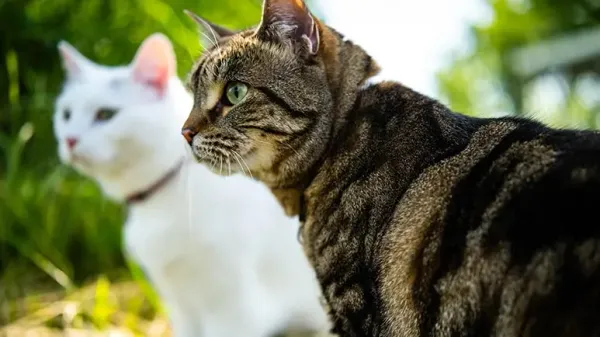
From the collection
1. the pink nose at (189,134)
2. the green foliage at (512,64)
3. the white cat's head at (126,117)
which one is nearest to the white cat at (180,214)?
the white cat's head at (126,117)

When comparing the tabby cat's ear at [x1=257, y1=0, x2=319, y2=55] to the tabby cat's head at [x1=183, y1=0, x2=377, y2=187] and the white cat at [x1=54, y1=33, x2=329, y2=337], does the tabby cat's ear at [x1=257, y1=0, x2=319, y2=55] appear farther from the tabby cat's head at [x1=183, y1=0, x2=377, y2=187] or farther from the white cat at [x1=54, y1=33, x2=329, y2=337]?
the white cat at [x1=54, y1=33, x2=329, y2=337]

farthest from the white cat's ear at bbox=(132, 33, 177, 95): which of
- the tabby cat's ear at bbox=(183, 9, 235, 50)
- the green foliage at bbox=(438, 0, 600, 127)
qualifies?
the green foliage at bbox=(438, 0, 600, 127)

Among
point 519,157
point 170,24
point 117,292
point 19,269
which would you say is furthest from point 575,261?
point 19,269

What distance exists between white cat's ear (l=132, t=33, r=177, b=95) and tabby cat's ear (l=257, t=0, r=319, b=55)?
17.1 inches

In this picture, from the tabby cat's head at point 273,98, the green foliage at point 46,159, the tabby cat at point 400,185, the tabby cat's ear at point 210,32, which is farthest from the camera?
the green foliage at point 46,159

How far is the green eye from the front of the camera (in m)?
0.78

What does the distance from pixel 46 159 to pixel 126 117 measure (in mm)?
664

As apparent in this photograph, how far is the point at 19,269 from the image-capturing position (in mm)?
1571

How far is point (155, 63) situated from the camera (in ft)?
3.89

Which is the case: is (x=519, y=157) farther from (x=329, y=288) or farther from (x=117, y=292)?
(x=117, y=292)

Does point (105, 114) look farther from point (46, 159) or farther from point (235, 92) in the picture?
point (46, 159)

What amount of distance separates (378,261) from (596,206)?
24 centimetres

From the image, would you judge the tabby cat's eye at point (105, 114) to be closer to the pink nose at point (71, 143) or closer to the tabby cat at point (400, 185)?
the pink nose at point (71, 143)

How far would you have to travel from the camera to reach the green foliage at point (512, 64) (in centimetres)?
254
